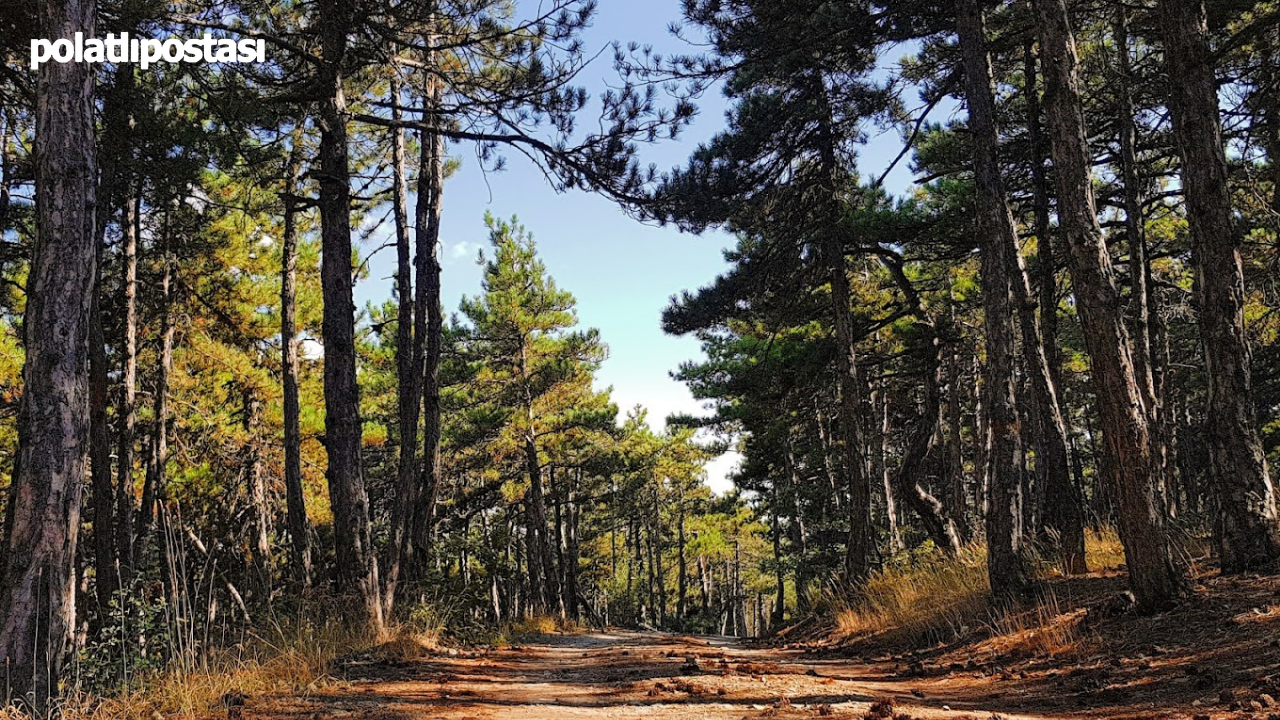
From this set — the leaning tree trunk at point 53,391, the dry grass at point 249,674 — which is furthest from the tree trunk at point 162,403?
the leaning tree trunk at point 53,391

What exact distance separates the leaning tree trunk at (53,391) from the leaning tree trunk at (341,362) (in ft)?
9.60

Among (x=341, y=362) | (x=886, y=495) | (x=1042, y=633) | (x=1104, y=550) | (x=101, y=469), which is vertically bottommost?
(x=1042, y=633)

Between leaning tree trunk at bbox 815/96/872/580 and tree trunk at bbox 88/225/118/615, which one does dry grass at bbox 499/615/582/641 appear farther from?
leaning tree trunk at bbox 815/96/872/580

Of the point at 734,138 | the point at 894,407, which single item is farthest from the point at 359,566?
the point at 894,407

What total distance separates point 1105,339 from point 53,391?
753 centimetres

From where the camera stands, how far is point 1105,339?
5.77m

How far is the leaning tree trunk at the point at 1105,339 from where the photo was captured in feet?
17.7

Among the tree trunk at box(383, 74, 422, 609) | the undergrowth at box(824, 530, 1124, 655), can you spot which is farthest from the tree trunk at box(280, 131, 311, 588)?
the undergrowth at box(824, 530, 1124, 655)

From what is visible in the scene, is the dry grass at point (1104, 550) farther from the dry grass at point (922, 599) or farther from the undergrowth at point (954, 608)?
the dry grass at point (922, 599)

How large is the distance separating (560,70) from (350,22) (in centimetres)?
218

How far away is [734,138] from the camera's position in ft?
39.0

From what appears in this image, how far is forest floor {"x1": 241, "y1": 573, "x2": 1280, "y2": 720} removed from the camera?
3.79 m

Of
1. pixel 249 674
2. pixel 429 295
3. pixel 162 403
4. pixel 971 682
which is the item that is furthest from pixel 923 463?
pixel 162 403

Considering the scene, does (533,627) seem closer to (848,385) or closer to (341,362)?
(848,385)
